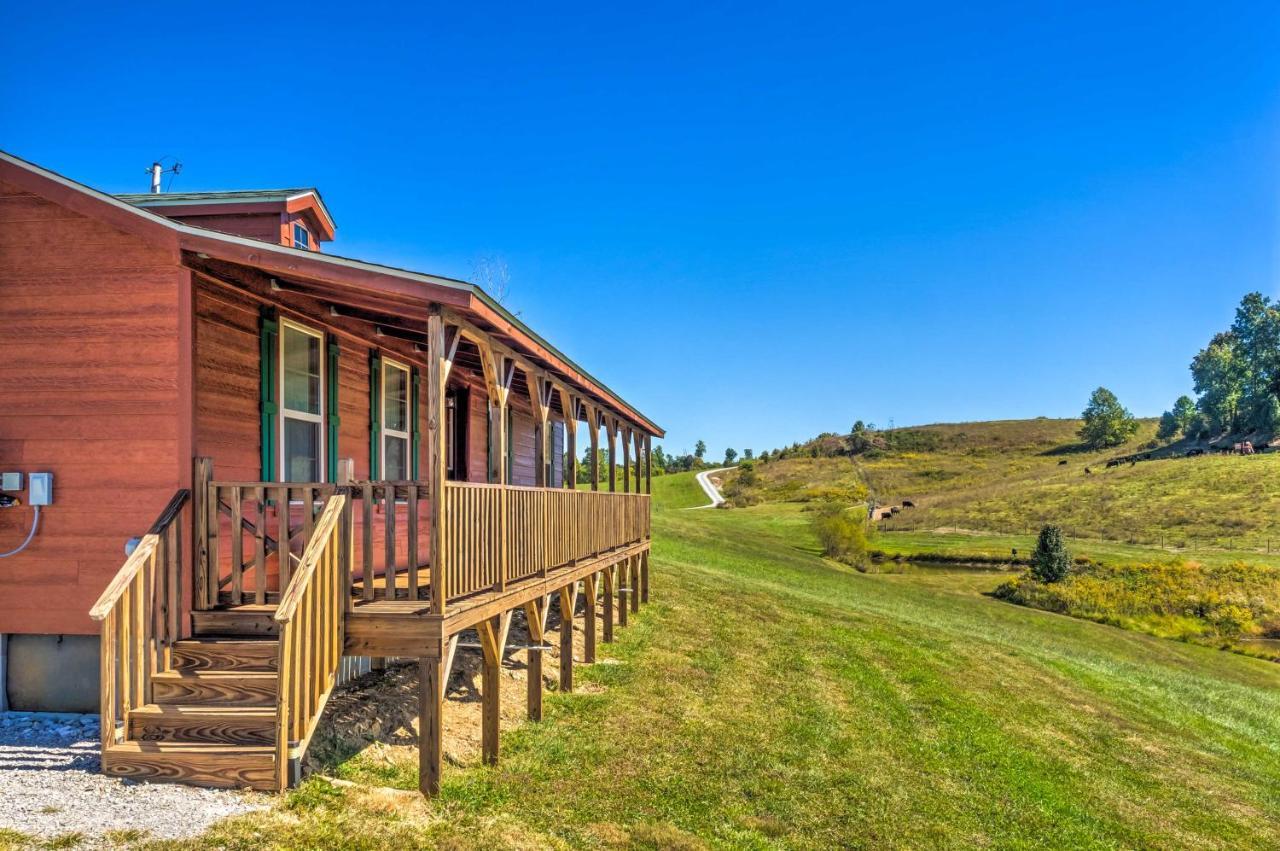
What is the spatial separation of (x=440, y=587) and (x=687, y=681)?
6.17 m

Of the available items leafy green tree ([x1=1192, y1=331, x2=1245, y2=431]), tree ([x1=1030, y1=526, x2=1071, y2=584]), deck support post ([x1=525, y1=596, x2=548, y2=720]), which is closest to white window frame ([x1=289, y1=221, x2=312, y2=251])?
deck support post ([x1=525, y1=596, x2=548, y2=720])

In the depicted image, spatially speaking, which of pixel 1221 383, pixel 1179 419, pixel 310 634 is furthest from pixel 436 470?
pixel 1179 419

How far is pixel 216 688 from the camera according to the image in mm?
5406

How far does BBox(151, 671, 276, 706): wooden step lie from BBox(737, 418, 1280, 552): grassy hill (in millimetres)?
45080

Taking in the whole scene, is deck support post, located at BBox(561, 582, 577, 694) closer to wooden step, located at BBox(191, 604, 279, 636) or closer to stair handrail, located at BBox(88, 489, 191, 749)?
wooden step, located at BBox(191, 604, 279, 636)

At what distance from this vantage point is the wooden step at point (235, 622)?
5.87 m

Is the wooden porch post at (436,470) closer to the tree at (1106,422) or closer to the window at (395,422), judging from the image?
the window at (395,422)

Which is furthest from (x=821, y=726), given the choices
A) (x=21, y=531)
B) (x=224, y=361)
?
(x=21, y=531)

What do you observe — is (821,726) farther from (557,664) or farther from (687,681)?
(557,664)

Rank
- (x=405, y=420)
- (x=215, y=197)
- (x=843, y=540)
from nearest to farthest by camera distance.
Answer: (x=215, y=197) < (x=405, y=420) < (x=843, y=540)

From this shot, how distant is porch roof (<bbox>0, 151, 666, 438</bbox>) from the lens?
5586 mm

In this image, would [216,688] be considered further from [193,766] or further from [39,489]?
[39,489]

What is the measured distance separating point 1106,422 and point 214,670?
105007 mm

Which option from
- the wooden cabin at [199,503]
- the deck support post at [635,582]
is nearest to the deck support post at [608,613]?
the deck support post at [635,582]
